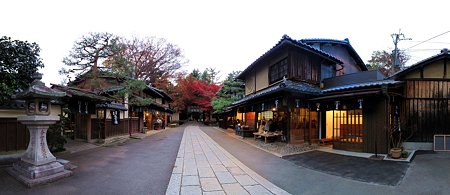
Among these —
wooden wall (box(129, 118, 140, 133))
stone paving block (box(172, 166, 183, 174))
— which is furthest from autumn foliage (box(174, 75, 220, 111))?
stone paving block (box(172, 166, 183, 174))

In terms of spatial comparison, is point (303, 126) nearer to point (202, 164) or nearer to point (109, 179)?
point (202, 164)

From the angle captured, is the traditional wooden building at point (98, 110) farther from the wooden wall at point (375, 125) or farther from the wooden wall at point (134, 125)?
the wooden wall at point (375, 125)

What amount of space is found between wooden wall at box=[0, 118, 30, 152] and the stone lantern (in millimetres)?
4326

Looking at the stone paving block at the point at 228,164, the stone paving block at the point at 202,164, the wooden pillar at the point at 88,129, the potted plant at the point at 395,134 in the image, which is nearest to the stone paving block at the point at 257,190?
the stone paving block at the point at 228,164

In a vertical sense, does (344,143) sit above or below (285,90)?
below

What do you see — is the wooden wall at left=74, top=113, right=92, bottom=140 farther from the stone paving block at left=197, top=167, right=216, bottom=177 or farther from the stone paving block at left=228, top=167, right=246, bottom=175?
the stone paving block at left=228, top=167, right=246, bottom=175

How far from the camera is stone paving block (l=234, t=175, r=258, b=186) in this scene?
22.3 feet

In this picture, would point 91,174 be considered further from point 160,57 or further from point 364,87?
point 160,57

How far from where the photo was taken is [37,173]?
22.4 ft

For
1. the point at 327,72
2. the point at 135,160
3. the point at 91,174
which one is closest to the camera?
the point at 91,174

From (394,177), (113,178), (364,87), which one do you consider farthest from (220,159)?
(364,87)

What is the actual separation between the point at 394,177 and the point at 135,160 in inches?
392

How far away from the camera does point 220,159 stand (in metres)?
10.3

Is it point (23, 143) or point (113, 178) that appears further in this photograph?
point (23, 143)
